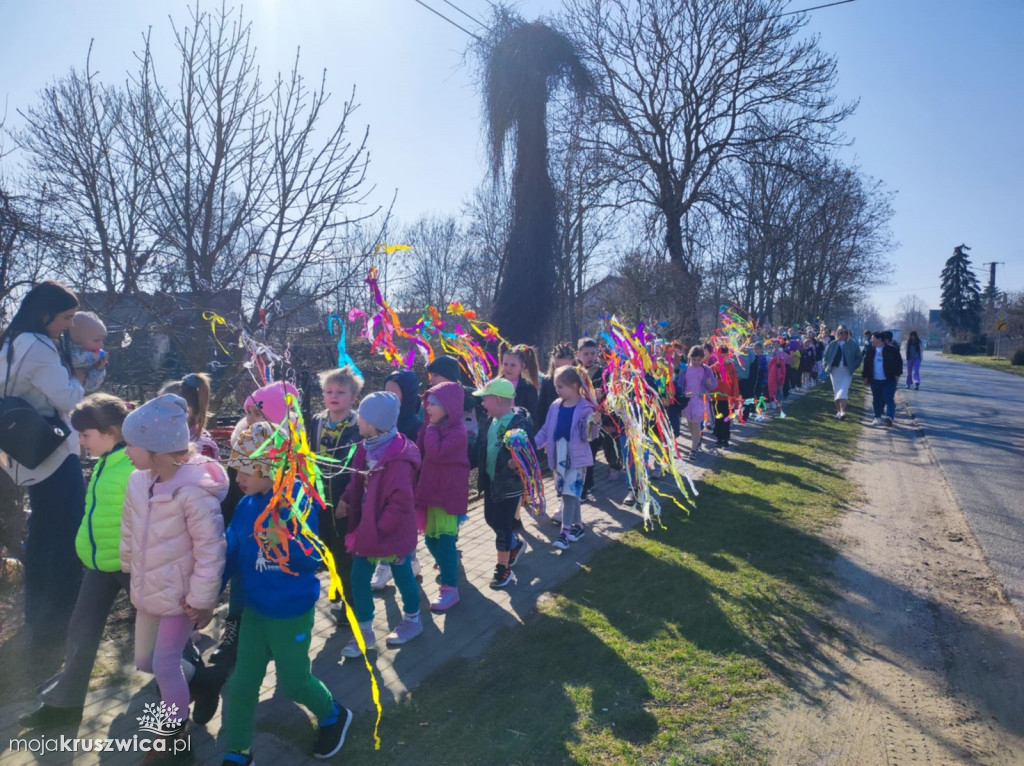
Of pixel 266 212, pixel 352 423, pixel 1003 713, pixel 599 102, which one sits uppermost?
pixel 599 102

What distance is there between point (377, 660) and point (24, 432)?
2.32m

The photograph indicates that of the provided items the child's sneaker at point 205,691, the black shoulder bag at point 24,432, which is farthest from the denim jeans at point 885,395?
the black shoulder bag at point 24,432

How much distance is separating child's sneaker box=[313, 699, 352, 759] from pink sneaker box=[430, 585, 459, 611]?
1.50 metres

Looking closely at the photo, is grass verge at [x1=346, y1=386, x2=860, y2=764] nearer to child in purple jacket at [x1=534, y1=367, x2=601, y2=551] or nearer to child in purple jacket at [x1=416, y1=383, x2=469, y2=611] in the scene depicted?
child in purple jacket at [x1=534, y1=367, x2=601, y2=551]

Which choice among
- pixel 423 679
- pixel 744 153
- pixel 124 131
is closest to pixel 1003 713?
pixel 423 679

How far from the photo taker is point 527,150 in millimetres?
11648

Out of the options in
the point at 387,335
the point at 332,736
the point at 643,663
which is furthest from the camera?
the point at 387,335

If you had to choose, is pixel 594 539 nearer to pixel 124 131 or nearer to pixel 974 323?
pixel 124 131

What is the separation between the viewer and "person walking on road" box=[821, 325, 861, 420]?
47.1 feet

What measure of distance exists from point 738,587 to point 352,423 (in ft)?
10.3

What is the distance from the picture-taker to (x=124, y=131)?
225 inches

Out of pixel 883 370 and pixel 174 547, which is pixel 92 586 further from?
pixel 883 370

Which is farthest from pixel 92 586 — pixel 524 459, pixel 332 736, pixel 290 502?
pixel 524 459

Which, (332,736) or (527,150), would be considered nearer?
(332,736)
